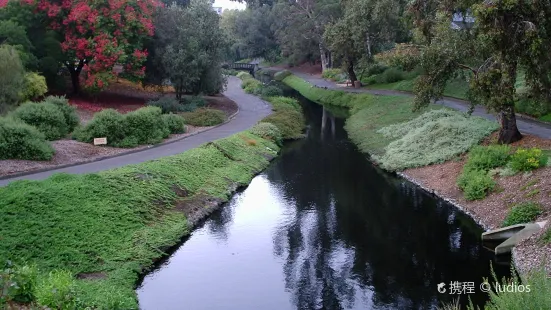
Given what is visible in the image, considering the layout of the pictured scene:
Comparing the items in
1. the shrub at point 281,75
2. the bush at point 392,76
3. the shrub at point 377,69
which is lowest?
the shrub at point 281,75

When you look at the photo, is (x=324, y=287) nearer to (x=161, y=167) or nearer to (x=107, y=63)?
(x=161, y=167)

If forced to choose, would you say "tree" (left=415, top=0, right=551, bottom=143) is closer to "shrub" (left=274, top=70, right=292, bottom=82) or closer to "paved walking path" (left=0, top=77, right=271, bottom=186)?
"paved walking path" (left=0, top=77, right=271, bottom=186)

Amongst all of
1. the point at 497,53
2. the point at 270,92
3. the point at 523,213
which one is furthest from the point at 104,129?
the point at 270,92

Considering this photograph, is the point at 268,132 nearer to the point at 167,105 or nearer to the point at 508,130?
the point at 167,105

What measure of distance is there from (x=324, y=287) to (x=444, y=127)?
17739 millimetres

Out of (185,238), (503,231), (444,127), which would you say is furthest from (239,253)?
(444,127)

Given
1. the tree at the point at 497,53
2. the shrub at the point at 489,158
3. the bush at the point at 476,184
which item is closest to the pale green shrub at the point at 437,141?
the tree at the point at 497,53

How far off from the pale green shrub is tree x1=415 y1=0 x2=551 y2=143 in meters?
2.15

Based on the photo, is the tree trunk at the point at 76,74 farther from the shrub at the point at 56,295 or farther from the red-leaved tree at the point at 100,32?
the shrub at the point at 56,295

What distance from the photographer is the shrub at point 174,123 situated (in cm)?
3345

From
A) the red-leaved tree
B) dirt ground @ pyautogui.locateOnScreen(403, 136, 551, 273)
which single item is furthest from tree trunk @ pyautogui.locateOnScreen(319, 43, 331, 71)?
dirt ground @ pyautogui.locateOnScreen(403, 136, 551, 273)

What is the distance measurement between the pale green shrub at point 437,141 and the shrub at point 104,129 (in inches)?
589

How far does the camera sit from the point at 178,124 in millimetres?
34219

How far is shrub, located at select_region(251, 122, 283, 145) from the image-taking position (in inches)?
1455
